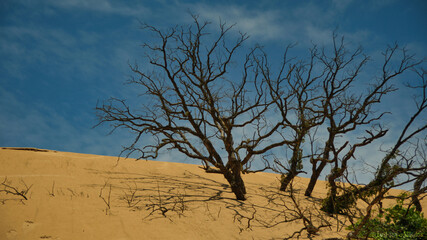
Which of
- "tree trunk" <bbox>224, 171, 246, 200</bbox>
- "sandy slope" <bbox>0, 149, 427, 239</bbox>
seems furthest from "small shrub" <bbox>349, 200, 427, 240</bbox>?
"tree trunk" <bbox>224, 171, 246, 200</bbox>

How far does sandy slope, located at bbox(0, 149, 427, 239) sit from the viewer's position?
5.68 meters

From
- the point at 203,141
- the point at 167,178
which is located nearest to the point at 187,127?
the point at 203,141

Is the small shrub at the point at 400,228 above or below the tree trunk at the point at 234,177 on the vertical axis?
below

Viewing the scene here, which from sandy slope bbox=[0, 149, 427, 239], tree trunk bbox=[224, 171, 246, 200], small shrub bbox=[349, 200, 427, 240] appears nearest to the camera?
sandy slope bbox=[0, 149, 427, 239]

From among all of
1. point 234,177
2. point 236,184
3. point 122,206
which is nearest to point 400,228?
point 236,184

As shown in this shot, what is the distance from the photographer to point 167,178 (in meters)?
10.7

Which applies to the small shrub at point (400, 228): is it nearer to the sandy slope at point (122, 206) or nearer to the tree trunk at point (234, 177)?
the sandy slope at point (122, 206)

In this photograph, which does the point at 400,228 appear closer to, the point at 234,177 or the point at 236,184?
the point at 236,184

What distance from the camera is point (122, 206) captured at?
6.84m

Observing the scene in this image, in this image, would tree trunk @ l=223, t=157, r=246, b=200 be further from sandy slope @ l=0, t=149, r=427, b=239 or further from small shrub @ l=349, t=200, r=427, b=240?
small shrub @ l=349, t=200, r=427, b=240

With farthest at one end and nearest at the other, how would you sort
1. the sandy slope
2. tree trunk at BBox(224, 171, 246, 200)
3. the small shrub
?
tree trunk at BBox(224, 171, 246, 200)
the small shrub
the sandy slope

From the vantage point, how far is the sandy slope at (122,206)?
A: 568 cm

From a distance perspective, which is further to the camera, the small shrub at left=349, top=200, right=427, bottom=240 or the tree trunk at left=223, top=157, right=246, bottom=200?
the tree trunk at left=223, top=157, right=246, bottom=200

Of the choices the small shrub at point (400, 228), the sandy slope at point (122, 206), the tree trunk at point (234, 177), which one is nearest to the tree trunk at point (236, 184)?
the tree trunk at point (234, 177)
